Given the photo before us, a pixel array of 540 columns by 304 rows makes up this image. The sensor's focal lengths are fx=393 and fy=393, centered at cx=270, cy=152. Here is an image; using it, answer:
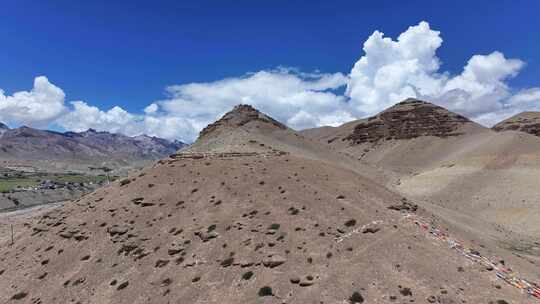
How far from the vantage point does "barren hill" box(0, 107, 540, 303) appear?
24.2m

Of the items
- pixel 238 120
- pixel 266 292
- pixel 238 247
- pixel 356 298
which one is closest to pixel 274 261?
pixel 266 292

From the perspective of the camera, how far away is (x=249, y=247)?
102 ft

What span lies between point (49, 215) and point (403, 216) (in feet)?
153

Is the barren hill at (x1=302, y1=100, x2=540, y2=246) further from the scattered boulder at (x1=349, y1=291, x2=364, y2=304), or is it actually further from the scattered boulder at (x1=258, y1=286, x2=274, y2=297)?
the scattered boulder at (x1=258, y1=286, x2=274, y2=297)

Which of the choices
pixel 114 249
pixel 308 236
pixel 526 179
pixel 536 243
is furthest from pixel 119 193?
pixel 526 179

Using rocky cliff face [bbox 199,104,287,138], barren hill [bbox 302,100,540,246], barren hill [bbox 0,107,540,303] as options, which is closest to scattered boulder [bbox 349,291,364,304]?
barren hill [bbox 0,107,540,303]

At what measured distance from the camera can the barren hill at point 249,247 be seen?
24203mm

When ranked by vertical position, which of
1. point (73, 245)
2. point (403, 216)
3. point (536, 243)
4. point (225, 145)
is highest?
point (225, 145)

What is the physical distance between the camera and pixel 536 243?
55.4 meters

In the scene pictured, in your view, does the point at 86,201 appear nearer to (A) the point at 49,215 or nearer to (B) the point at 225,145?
Result: (A) the point at 49,215

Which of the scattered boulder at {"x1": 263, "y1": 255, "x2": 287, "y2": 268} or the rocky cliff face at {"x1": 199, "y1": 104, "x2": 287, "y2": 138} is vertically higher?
the rocky cliff face at {"x1": 199, "y1": 104, "x2": 287, "y2": 138}

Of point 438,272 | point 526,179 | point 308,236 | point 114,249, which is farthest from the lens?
point 526,179

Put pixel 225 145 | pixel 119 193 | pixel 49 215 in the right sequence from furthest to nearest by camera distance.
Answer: pixel 225 145, pixel 49 215, pixel 119 193

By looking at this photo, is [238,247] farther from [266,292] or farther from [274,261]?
[266,292]
